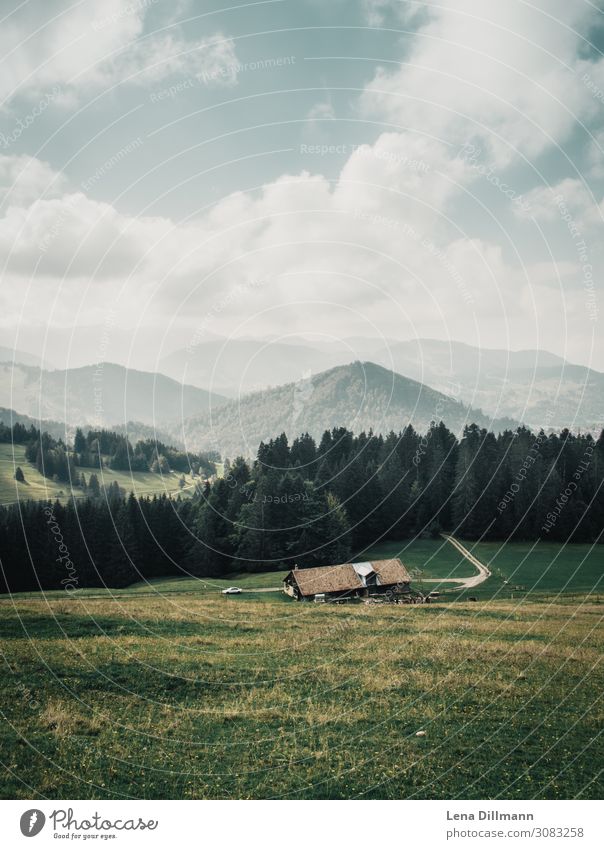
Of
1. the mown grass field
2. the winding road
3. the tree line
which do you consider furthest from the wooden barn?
the mown grass field

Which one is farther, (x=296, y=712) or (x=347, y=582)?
(x=347, y=582)

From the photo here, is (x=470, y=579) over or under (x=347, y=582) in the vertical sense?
over

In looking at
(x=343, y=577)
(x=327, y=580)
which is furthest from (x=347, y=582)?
(x=327, y=580)

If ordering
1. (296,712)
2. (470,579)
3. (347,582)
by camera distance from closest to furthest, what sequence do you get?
1. (296,712)
2. (347,582)
3. (470,579)

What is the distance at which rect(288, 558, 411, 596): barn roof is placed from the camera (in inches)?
1970

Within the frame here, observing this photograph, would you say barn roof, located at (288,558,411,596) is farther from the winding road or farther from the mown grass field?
the mown grass field

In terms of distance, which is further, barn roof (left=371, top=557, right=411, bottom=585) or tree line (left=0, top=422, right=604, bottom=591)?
tree line (left=0, top=422, right=604, bottom=591)

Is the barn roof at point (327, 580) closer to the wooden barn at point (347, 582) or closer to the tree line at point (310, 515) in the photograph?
the wooden barn at point (347, 582)

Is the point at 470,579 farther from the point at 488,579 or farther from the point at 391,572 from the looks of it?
the point at 391,572

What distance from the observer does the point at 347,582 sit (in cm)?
5109

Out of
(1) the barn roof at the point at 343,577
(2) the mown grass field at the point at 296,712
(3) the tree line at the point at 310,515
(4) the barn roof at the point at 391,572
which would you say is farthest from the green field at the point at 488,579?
(2) the mown grass field at the point at 296,712

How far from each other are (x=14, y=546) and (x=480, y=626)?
201 ft

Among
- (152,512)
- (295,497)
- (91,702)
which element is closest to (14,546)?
(152,512)

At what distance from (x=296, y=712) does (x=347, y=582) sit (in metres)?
34.0
